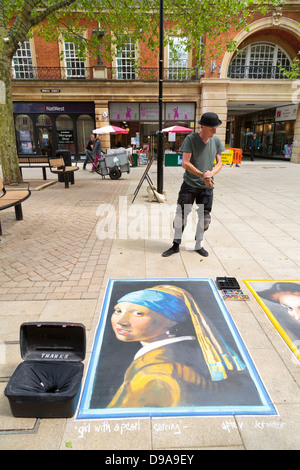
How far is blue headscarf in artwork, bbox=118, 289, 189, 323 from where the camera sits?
3289 mm

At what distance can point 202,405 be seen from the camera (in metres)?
2.16

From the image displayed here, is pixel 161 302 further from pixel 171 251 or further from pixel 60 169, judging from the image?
pixel 60 169

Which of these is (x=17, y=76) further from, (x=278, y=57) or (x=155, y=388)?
(x=155, y=388)

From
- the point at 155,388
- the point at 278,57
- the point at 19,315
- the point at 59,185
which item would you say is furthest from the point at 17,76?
the point at 155,388

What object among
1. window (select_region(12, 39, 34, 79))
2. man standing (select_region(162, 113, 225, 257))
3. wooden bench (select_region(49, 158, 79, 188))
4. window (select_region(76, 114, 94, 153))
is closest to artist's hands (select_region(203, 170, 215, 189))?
man standing (select_region(162, 113, 225, 257))

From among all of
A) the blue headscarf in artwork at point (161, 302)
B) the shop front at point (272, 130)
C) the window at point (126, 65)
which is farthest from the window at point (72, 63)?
the blue headscarf in artwork at point (161, 302)

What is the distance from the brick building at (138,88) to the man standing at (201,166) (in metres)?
19.3

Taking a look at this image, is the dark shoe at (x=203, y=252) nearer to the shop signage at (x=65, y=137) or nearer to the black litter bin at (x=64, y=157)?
the black litter bin at (x=64, y=157)

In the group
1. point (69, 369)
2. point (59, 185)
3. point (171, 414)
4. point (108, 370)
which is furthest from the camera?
point (59, 185)

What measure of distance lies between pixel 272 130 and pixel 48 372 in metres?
29.5

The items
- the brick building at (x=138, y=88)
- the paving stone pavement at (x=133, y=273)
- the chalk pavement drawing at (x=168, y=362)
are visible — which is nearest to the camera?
the paving stone pavement at (x=133, y=273)

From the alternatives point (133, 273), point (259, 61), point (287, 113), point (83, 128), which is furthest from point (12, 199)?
point (259, 61)

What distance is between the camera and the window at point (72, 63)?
2231 cm

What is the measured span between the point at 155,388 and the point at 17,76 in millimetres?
26526
